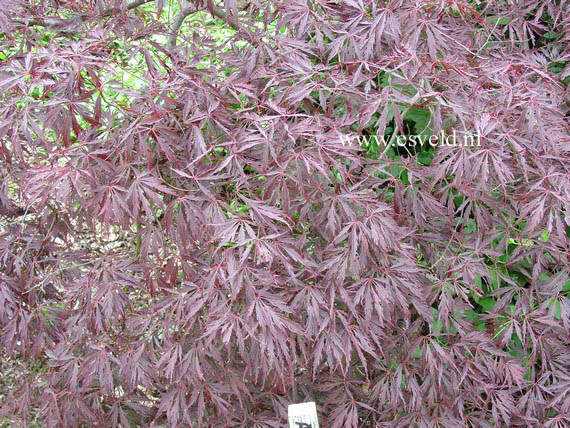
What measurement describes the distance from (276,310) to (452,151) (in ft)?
2.60

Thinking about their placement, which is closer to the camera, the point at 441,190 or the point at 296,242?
the point at 296,242

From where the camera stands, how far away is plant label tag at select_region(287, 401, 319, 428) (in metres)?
1.68

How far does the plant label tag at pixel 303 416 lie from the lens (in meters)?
1.68

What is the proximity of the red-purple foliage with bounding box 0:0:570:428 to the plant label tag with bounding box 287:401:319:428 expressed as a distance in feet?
0.34

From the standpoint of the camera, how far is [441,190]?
211cm

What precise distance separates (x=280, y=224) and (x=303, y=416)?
0.57 m

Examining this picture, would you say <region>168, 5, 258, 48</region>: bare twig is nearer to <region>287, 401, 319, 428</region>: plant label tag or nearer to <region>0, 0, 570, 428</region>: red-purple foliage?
<region>0, 0, 570, 428</region>: red-purple foliage

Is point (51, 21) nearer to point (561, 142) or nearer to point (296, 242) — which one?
point (296, 242)

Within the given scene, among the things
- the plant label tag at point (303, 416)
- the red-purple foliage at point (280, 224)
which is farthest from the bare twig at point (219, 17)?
the plant label tag at point (303, 416)

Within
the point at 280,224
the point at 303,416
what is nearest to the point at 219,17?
the point at 280,224

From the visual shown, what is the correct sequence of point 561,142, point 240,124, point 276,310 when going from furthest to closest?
point 561,142 → point 240,124 → point 276,310

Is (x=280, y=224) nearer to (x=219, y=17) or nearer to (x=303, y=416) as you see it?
(x=303, y=416)

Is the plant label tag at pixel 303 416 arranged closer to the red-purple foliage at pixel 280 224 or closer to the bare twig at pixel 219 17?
the red-purple foliage at pixel 280 224

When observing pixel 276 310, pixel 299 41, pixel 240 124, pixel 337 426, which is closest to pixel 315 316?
pixel 276 310
